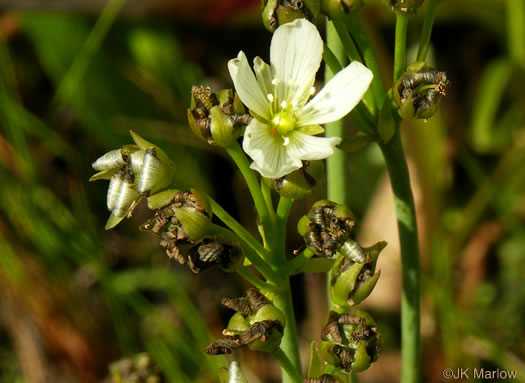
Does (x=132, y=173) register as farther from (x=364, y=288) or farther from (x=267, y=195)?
(x=364, y=288)

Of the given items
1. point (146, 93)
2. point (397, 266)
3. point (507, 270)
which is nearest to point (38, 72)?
point (146, 93)

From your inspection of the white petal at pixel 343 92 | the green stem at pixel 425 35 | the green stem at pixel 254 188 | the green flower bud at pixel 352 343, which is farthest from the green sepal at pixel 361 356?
the green stem at pixel 425 35

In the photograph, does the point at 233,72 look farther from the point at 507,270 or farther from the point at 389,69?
the point at 507,270

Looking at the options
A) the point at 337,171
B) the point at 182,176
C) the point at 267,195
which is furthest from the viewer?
the point at 182,176

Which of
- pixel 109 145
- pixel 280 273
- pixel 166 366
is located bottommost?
pixel 166 366

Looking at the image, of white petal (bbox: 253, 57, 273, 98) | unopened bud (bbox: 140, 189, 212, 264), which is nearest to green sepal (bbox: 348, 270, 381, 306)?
unopened bud (bbox: 140, 189, 212, 264)

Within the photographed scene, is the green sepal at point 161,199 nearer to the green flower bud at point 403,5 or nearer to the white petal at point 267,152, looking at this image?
the white petal at point 267,152

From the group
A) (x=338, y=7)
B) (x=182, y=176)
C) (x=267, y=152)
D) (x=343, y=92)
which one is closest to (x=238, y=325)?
(x=267, y=152)

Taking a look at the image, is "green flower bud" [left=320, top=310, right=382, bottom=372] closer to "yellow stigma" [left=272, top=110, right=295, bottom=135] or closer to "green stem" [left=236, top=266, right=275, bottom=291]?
"green stem" [left=236, top=266, right=275, bottom=291]

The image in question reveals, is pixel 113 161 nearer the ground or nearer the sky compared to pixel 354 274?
nearer the sky
